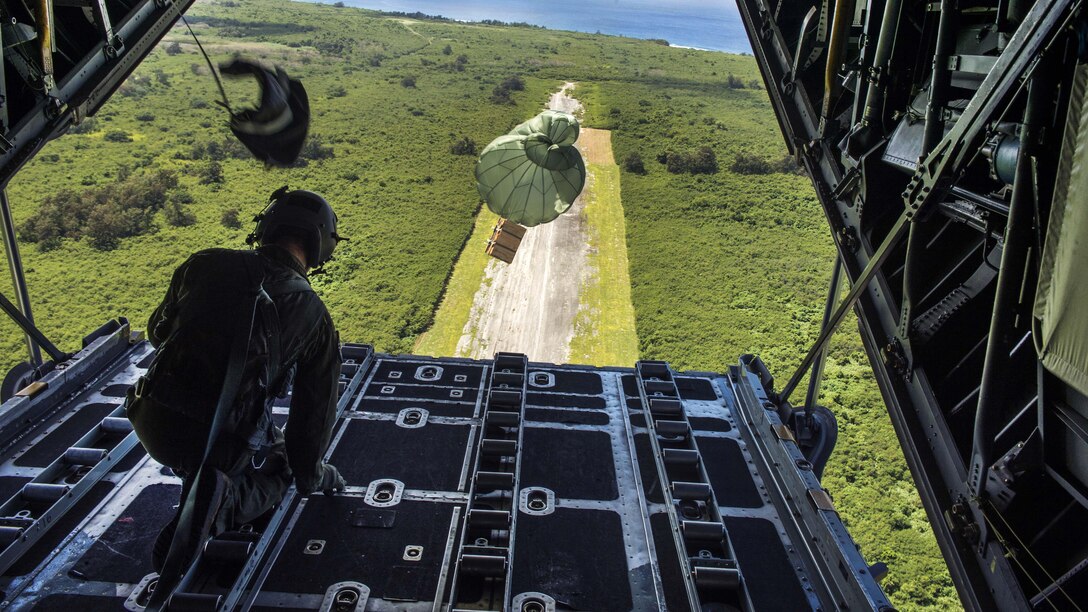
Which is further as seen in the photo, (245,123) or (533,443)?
(533,443)

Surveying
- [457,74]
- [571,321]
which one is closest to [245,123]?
[571,321]

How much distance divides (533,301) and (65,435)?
1617 cm

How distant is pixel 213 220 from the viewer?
28.1 metres

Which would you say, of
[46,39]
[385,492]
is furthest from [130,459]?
[46,39]

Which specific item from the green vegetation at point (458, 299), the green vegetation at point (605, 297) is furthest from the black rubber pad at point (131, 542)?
the green vegetation at point (458, 299)

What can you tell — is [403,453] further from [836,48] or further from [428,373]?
[836,48]

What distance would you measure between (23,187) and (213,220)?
9.50m

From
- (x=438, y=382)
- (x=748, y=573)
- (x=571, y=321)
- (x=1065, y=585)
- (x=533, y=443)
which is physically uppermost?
(x=571, y=321)

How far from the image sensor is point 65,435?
6.21 metres

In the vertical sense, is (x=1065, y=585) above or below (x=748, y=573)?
below

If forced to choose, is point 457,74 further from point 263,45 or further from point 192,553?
point 192,553

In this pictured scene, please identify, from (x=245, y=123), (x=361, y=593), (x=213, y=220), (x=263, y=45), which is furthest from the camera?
(x=263, y=45)

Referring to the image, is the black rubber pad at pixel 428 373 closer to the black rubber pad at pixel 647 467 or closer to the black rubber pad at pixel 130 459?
the black rubber pad at pixel 647 467

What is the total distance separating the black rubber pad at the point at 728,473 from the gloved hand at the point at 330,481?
3.26 metres
